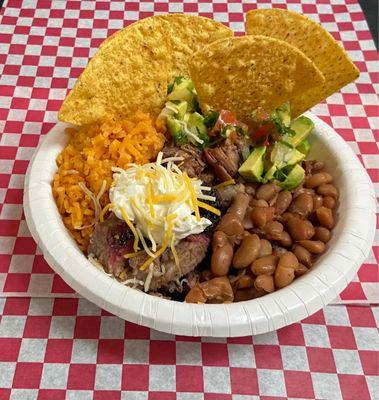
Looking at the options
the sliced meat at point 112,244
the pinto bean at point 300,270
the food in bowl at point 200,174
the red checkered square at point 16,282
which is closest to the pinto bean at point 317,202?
the food in bowl at point 200,174

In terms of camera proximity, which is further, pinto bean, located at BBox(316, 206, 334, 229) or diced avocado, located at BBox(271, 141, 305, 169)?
diced avocado, located at BBox(271, 141, 305, 169)

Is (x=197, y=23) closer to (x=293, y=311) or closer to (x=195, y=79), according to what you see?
(x=195, y=79)

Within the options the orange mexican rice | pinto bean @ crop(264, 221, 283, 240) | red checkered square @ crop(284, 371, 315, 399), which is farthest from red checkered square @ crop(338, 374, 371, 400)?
the orange mexican rice

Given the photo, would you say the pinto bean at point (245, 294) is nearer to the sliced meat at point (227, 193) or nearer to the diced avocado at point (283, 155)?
the sliced meat at point (227, 193)

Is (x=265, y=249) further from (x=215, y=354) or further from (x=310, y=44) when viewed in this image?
(x=310, y=44)

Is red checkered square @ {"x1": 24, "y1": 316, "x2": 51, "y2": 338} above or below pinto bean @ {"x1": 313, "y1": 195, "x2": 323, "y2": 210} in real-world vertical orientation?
below

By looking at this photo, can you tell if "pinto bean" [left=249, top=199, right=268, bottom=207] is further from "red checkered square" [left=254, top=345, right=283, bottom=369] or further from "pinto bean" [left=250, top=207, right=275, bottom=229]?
"red checkered square" [left=254, top=345, right=283, bottom=369]

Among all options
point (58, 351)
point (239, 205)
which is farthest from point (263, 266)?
point (58, 351)
